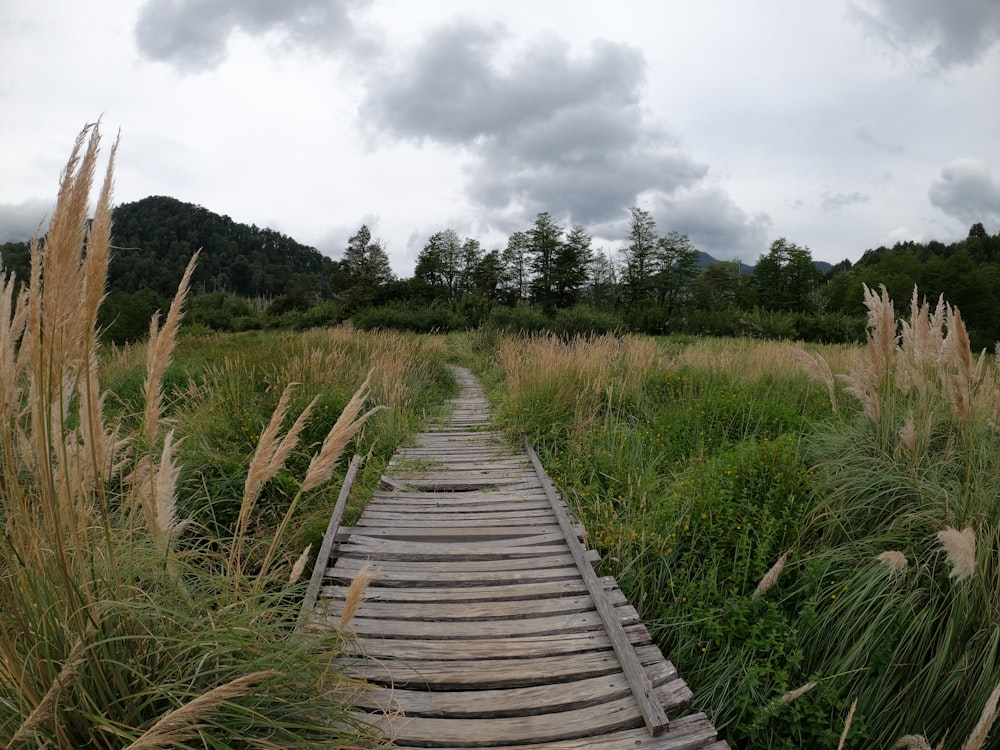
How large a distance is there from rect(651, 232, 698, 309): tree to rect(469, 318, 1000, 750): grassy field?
45542 millimetres

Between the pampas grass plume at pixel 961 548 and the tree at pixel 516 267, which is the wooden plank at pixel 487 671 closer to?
the pampas grass plume at pixel 961 548

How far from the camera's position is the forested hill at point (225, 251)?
166ft

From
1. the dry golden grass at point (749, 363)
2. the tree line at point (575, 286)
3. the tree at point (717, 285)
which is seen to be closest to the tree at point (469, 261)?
the tree line at point (575, 286)

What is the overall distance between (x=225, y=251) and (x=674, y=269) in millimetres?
Result: 65656

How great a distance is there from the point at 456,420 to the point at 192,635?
21.1ft

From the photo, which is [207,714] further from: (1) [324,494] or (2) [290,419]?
(2) [290,419]

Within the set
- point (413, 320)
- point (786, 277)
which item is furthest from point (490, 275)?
point (786, 277)

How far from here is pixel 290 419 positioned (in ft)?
19.8

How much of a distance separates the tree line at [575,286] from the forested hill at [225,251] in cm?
46

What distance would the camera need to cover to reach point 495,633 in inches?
116

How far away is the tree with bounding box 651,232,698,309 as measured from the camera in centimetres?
4847

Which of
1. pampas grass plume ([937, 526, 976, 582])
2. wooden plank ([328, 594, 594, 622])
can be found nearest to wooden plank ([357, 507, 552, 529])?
wooden plank ([328, 594, 594, 622])

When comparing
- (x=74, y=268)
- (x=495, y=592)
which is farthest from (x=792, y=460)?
(x=74, y=268)

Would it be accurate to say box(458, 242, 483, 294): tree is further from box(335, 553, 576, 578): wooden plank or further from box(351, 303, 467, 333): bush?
box(335, 553, 576, 578): wooden plank
